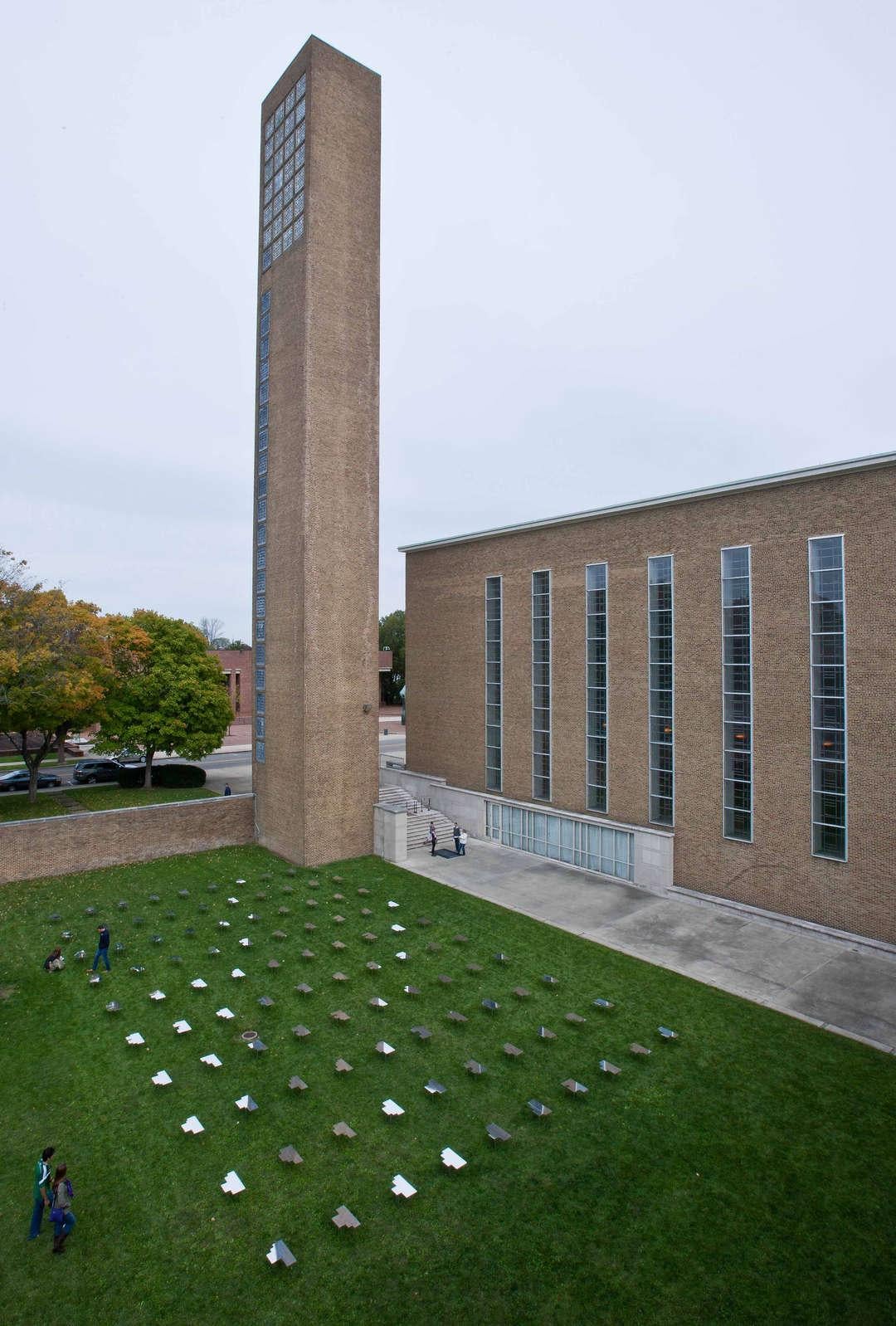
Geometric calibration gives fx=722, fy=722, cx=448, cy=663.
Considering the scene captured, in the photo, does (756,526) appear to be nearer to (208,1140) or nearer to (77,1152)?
(208,1140)

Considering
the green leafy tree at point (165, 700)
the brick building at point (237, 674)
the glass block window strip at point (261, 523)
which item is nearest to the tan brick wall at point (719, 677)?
the glass block window strip at point (261, 523)

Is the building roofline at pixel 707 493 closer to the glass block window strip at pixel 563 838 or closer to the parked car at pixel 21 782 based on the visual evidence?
the glass block window strip at pixel 563 838

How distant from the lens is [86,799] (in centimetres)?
3616

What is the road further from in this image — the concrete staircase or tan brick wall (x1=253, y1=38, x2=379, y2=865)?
tan brick wall (x1=253, y1=38, x2=379, y2=865)

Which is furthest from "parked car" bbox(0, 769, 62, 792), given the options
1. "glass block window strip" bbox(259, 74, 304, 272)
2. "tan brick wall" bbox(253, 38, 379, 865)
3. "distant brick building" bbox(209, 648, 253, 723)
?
"glass block window strip" bbox(259, 74, 304, 272)

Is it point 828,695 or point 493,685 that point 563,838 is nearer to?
point 493,685

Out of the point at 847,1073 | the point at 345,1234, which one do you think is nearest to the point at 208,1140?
the point at 345,1234

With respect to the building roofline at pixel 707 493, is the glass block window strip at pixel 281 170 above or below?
above

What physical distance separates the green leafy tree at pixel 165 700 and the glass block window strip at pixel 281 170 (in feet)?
61.7

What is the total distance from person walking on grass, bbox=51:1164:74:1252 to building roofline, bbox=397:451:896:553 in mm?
23586

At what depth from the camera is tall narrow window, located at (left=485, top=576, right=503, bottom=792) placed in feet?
107

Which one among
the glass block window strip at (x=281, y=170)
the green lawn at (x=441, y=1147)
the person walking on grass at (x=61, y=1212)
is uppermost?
the glass block window strip at (x=281, y=170)

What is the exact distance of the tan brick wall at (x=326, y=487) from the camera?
1083 inches

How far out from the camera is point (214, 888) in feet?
81.5
